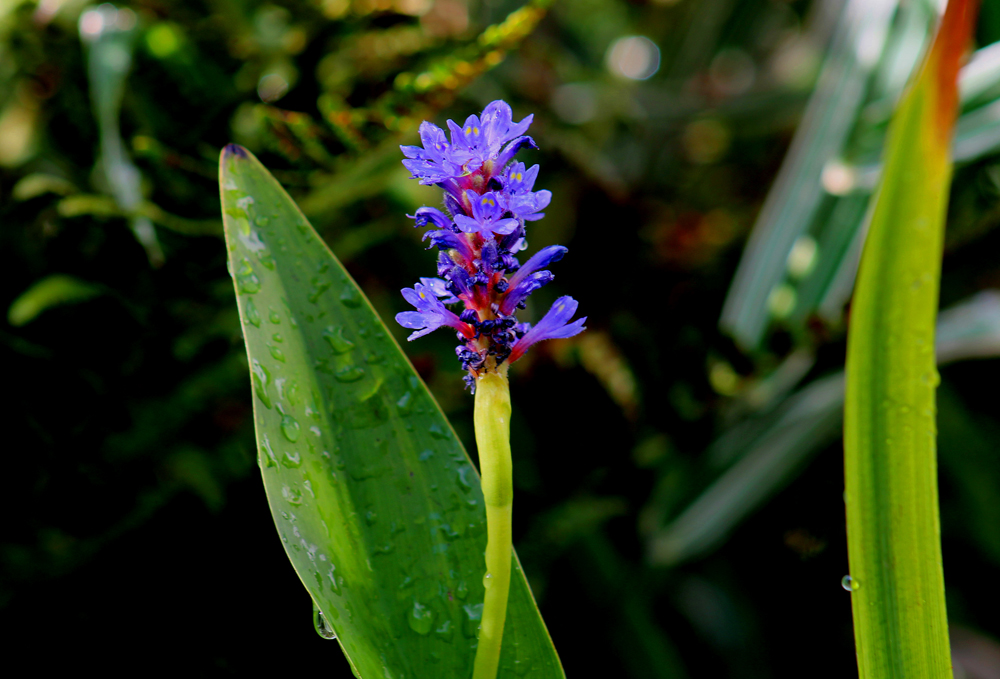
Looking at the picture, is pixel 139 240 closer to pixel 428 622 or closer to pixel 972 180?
pixel 428 622

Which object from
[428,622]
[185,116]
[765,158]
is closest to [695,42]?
[765,158]

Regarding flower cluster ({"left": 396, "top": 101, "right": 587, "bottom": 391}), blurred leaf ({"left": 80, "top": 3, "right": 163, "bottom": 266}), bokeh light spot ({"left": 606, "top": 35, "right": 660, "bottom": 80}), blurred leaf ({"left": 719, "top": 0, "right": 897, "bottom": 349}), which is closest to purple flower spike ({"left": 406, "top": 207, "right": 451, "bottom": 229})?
flower cluster ({"left": 396, "top": 101, "right": 587, "bottom": 391})

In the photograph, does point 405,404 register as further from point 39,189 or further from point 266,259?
point 39,189

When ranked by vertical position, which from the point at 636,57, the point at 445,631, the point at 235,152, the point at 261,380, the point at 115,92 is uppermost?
the point at 636,57

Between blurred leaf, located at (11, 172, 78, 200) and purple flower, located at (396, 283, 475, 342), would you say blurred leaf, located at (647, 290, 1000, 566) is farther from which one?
blurred leaf, located at (11, 172, 78, 200)

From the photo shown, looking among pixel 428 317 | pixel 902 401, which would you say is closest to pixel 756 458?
pixel 902 401

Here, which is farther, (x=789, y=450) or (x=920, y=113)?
(x=789, y=450)
